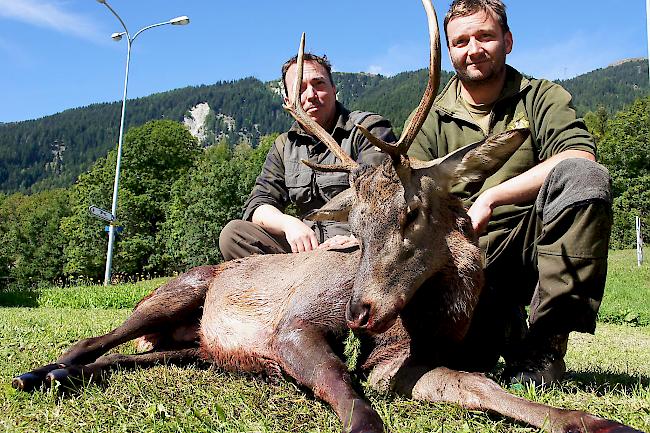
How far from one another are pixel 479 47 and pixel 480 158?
1147 millimetres

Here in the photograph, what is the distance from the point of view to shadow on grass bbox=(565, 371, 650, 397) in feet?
11.8

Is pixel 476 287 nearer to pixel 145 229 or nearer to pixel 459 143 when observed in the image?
pixel 459 143

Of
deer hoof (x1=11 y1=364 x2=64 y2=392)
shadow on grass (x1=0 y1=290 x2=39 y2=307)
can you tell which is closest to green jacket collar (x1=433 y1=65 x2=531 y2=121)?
deer hoof (x1=11 y1=364 x2=64 y2=392)

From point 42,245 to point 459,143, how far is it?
60.5 m

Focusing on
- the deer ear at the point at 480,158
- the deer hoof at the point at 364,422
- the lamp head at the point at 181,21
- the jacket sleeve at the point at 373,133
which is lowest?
the deer hoof at the point at 364,422

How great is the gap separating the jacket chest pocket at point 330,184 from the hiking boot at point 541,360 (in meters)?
2.36

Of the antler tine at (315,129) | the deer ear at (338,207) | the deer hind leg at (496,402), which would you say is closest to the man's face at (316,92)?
the antler tine at (315,129)

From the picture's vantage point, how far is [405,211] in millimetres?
3436

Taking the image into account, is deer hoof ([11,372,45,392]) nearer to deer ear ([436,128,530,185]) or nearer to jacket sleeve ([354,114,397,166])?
deer ear ([436,128,530,185])

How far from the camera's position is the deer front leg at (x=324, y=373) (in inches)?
106

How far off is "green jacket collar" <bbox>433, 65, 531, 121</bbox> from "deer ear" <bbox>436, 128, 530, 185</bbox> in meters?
0.96

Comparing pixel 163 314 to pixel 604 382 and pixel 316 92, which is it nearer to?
pixel 316 92

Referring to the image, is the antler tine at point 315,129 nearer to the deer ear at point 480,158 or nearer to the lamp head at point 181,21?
the deer ear at point 480,158

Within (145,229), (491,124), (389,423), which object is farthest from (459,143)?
(145,229)
